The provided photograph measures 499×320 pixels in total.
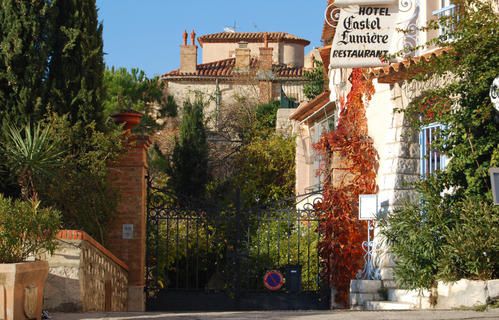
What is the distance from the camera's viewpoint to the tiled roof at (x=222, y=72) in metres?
50.2

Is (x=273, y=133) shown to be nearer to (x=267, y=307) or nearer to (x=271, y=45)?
(x=267, y=307)

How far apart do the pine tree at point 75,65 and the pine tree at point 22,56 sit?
29 cm

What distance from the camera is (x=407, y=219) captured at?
13.1 metres

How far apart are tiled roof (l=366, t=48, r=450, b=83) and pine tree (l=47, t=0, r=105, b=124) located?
4728mm

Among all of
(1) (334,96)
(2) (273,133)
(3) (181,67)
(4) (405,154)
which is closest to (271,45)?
(3) (181,67)

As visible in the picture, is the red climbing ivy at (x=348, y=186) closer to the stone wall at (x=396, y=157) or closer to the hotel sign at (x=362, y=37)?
the stone wall at (x=396, y=157)

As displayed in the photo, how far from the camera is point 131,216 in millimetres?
16641

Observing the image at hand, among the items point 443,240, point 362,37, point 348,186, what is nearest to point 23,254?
point 443,240

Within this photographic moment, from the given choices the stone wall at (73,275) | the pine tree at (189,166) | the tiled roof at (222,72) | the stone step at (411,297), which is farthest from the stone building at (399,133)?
the tiled roof at (222,72)

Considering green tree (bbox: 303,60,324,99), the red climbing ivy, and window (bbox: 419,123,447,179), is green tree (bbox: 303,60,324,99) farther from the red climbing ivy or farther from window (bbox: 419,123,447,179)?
window (bbox: 419,123,447,179)

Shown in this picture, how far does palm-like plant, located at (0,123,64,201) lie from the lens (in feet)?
46.4

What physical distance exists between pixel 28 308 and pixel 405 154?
738cm

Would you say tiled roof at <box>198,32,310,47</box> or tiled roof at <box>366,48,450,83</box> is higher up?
tiled roof at <box>198,32,310,47</box>

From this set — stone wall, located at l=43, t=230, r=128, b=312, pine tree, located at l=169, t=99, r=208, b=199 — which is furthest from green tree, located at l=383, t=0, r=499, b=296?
pine tree, located at l=169, t=99, r=208, b=199
